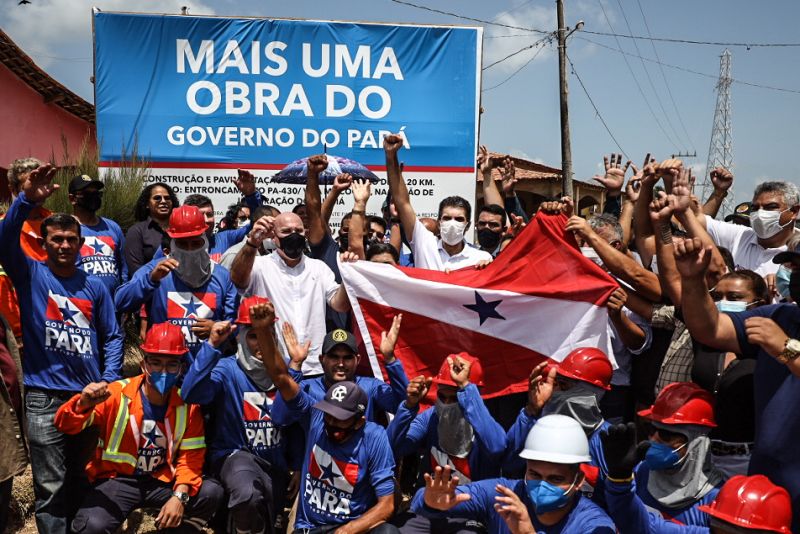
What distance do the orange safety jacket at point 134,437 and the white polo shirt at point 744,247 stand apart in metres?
4.51

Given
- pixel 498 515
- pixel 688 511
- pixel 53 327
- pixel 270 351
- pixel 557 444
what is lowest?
pixel 498 515

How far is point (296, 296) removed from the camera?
19.5 ft

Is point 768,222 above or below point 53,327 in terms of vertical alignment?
above

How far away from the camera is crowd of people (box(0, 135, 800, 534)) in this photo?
382cm

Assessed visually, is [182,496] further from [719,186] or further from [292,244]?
[719,186]

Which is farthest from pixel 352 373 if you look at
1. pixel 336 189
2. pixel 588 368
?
pixel 336 189

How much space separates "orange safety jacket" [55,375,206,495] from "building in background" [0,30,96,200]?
1448cm

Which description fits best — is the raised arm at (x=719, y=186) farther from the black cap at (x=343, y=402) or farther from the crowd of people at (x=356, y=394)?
the black cap at (x=343, y=402)

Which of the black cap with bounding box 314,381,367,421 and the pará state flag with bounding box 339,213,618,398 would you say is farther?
the pará state flag with bounding box 339,213,618,398

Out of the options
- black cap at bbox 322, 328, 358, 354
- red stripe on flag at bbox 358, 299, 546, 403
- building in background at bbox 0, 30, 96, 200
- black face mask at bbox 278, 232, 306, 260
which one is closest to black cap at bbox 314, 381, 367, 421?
black cap at bbox 322, 328, 358, 354

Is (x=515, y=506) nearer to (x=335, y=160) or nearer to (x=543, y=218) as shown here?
(x=543, y=218)

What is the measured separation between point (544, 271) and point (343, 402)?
2.01 metres

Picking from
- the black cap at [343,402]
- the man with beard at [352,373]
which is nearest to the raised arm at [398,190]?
the man with beard at [352,373]

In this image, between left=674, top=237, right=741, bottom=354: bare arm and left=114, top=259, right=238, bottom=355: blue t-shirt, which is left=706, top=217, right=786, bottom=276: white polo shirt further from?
left=114, top=259, right=238, bottom=355: blue t-shirt
